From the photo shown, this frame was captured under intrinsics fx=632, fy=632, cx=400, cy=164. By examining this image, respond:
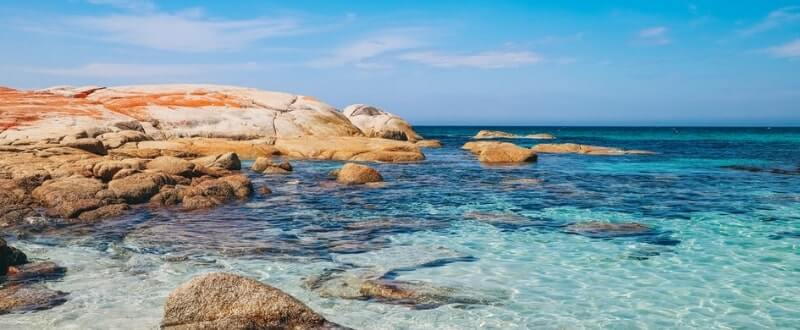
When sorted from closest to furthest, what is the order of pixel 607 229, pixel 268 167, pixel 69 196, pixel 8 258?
1. pixel 8 258
2. pixel 607 229
3. pixel 69 196
4. pixel 268 167

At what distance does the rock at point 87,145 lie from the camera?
23.2m

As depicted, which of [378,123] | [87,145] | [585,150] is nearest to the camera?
[87,145]

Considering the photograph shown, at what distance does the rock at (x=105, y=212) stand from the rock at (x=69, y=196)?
249 mm

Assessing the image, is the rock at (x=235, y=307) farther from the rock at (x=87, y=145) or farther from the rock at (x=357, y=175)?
the rock at (x=87, y=145)

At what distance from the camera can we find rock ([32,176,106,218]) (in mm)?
14977

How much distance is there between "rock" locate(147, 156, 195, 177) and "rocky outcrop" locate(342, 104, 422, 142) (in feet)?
103

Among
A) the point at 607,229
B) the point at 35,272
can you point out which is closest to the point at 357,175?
the point at 607,229

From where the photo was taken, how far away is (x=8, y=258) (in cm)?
977

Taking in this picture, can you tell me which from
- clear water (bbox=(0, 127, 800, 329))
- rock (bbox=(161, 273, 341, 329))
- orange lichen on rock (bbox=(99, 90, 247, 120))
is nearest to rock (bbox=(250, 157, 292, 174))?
clear water (bbox=(0, 127, 800, 329))

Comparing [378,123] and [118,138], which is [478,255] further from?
[378,123]

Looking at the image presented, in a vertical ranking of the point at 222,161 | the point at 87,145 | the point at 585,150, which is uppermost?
the point at 87,145

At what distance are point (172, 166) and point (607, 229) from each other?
45.1 feet

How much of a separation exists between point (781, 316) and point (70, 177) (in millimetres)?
16987

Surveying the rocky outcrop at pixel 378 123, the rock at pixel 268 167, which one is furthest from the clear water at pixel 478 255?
the rocky outcrop at pixel 378 123
